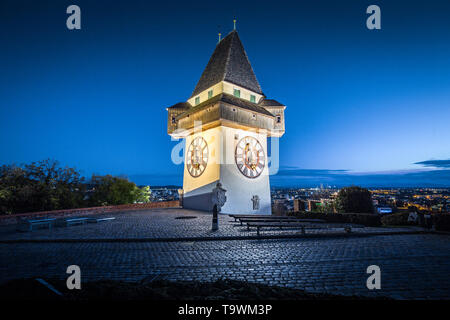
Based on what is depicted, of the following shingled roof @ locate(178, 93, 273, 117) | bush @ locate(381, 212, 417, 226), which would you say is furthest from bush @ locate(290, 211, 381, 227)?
shingled roof @ locate(178, 93, 273, 117)

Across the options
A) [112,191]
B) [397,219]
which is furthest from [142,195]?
[397,219]

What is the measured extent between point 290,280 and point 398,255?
3.93m

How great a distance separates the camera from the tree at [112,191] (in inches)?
789

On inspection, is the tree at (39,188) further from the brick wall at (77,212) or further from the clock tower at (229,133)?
the clock tower at (229,133)

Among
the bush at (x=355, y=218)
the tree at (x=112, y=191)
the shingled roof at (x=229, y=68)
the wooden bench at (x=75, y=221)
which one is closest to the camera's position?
the wooden bench at (x=75, y=221)

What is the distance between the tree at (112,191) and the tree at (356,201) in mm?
19009

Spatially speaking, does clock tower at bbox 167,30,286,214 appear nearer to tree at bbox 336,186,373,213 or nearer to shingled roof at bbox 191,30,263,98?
shingled roof at bbox 191,30,263,98

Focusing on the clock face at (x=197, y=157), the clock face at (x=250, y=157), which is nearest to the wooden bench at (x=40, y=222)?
the clock face at (x=197, y=157)

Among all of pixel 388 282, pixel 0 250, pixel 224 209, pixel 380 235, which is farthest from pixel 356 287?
pixel 224 209

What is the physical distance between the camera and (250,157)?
66.3ft

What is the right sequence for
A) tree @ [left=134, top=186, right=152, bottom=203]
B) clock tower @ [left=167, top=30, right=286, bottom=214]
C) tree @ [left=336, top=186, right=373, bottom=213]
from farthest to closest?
tree @ [left=134, top=186, right=152, bottom=203]
clock tower @ [left=167, top=30, right=286, bottom=214]
tree @ [left=336, top=186, right=373, bottom=213]

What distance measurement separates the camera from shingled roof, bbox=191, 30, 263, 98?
20.6 meters

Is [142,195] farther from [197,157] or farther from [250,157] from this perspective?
[250,157]
